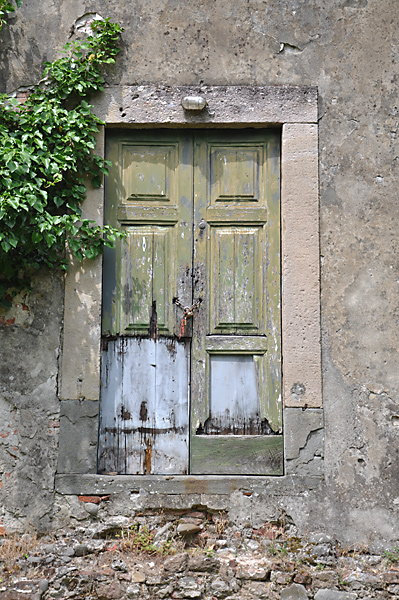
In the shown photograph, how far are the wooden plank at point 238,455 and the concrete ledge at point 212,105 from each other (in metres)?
2.20

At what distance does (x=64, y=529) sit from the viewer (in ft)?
12.7

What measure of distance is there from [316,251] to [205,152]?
107 cm

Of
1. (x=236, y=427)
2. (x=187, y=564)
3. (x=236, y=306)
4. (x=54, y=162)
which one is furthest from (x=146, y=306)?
(x=187, y=564)

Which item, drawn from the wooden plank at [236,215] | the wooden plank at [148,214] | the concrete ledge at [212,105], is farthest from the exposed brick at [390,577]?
the concrete ledge at [212,105]

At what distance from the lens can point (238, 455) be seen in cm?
404

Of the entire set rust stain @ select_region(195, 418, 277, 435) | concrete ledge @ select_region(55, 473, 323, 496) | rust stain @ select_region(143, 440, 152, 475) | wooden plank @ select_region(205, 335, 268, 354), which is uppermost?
wooden plank @ select_region(205, 335, 268, 354)

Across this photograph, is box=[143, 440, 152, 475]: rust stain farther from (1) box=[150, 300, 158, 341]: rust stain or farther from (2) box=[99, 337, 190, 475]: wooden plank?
(1) box=[150, 300, 158, 341]: rust stain

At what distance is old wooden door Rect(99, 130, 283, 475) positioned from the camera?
4.08 meters

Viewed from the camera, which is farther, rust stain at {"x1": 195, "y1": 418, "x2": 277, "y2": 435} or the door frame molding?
rust stain at {"x1": 195, "y1": 418, "x2": 277, "y2": 435}

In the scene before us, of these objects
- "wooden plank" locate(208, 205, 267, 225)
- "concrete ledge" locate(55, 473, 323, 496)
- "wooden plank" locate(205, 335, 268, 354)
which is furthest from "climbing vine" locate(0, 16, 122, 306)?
"concrete ledge" locate(55, 473, 323, 496)

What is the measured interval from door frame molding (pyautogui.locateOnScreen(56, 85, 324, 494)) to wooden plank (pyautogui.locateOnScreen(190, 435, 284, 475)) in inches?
4.5

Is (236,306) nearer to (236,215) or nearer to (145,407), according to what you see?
(236,215)

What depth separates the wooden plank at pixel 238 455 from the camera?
13.2 feet

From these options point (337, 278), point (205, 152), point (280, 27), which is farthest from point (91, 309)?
point (280, 27)
